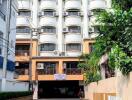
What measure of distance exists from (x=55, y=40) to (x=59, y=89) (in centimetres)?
792

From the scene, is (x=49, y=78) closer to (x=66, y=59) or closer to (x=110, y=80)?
(x=66, y=59)

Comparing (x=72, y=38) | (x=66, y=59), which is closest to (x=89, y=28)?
(x=72, y=38)

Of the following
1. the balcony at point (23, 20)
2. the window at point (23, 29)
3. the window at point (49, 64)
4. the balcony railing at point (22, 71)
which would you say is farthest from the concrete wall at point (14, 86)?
the balcony at point (23, 20)

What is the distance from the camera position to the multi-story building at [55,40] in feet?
166

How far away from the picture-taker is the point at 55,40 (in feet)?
175

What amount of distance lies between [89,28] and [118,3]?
37154 millimetres

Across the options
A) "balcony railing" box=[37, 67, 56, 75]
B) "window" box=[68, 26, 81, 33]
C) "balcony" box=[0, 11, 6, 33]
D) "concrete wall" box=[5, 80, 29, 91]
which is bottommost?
"concrete wall" box=[5, 80, 29, 91]

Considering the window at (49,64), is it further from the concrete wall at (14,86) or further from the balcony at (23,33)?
the concrete wall at (14,86)

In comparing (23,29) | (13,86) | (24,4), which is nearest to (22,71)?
(23,29)

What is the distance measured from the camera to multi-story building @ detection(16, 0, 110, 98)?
50.7 metres

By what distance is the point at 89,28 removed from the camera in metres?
53.8

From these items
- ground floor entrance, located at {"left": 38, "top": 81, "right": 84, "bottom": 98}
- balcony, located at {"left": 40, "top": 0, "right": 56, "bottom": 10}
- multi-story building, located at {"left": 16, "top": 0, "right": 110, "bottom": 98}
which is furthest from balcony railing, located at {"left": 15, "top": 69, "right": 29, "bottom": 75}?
balcony, located at {"left": 40, "top": 0, "right": 56, "bottom": 10}

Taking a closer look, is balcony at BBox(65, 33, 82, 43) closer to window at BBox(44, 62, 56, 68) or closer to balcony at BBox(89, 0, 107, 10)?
window at BBox(44, 62, 56, 68)

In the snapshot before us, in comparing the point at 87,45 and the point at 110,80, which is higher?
the point at 87,45
